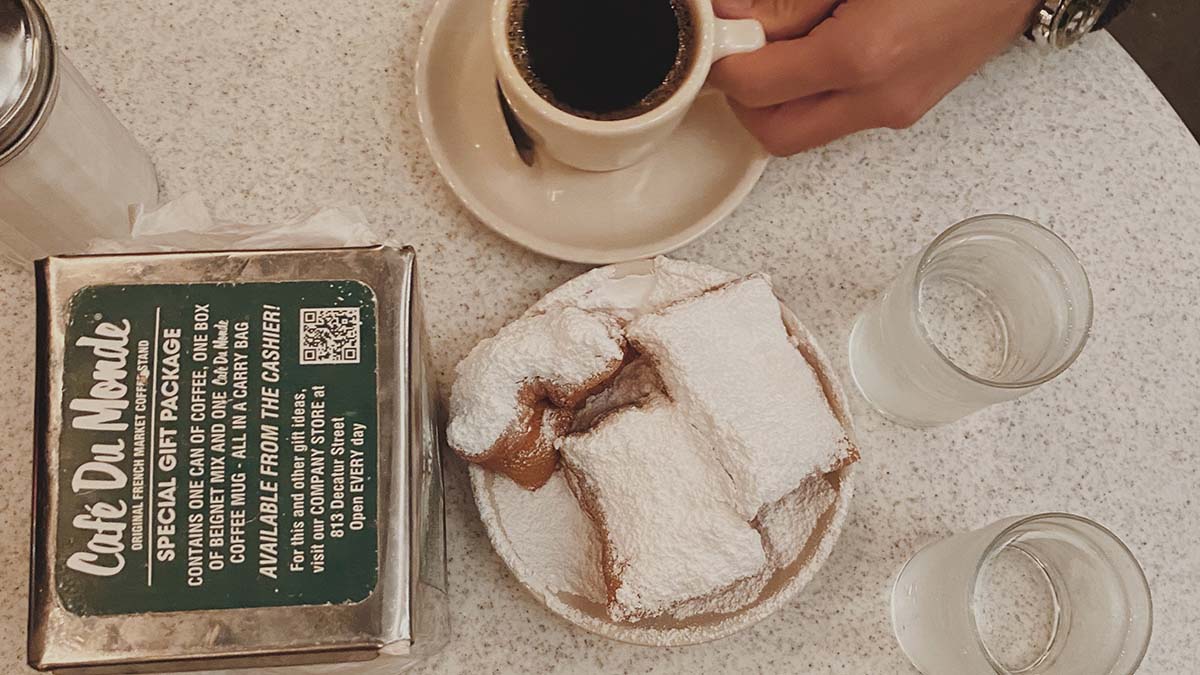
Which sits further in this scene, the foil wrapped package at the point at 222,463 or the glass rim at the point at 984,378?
the glass rim at the point at 984,378

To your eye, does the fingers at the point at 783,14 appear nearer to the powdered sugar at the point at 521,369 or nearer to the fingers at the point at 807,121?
the fingers at the point at 807,121

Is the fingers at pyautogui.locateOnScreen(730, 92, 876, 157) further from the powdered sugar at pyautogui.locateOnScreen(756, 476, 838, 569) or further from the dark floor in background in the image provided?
the dark floor in background

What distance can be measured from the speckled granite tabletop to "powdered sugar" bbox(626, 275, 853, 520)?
14cm

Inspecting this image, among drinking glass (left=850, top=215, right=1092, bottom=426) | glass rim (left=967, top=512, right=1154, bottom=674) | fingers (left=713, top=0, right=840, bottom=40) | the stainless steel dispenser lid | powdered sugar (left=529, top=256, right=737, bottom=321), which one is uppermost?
the stainless steel dispenser lid

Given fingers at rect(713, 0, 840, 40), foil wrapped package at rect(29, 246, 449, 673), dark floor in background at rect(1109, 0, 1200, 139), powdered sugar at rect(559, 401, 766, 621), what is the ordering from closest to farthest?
foil wrapped package at rect(29, 246, 449, 673) → powdered sugar at rect(559, 401, 766, 621) → fingers at rect(713, 0, 840, 40) → dark floor in background at rect(1109, 0, 1200, 139)

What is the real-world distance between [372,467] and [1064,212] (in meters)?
0.69

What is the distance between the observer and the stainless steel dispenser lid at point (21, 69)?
1.98 ft

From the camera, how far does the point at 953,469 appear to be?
0.85 m

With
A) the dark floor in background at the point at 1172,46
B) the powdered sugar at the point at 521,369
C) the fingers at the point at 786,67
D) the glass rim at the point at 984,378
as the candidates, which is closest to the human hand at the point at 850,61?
the fingers at the point at 786,67

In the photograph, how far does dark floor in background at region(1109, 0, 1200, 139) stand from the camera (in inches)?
52.1

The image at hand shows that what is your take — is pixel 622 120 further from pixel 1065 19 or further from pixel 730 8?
pixel 1065 19

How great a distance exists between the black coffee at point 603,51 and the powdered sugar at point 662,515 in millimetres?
254

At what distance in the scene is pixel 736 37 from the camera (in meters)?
0.76

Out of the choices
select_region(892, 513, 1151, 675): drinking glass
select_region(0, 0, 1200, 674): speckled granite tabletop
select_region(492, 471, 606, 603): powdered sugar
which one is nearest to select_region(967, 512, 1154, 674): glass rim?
select_region(892, 513, 1151, 675): drinking glass
